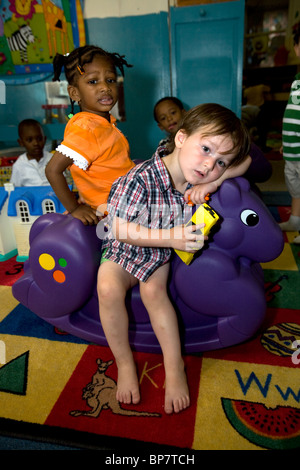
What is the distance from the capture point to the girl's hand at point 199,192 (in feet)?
2.62

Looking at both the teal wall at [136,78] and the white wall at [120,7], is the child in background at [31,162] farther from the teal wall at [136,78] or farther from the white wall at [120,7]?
the white wall at [120,7]

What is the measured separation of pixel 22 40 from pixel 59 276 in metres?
1.54

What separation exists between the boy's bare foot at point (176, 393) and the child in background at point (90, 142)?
413 millimetres

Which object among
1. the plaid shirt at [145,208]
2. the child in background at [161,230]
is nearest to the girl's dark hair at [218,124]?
the child in background at [161,230]

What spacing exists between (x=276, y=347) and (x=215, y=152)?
536 millimetres

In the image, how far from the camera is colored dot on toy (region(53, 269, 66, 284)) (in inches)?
34.4

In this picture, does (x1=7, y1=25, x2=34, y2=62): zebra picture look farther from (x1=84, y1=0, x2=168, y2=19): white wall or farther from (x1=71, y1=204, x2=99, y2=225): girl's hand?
(x1=71, y1=204, x2=99, y2=225): girl's hand

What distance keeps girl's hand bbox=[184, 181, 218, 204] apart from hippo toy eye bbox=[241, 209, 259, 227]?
92mm

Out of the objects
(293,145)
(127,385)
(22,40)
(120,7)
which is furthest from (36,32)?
(127,385)

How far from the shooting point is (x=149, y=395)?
0.79m

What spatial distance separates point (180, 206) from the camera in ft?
2.70

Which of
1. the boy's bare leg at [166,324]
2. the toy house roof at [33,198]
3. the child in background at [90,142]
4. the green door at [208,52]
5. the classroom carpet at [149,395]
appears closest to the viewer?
the classroom carpet at [149,395]
